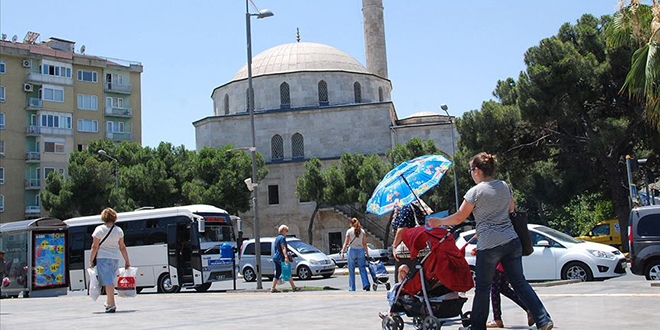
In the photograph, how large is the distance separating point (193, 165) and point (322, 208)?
→ 9.48 m

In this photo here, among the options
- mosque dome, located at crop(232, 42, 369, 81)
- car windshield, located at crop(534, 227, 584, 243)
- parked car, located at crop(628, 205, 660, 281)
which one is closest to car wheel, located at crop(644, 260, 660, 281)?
parked car, located at crop(628, 205, 660, 281)

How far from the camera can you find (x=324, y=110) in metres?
51.8

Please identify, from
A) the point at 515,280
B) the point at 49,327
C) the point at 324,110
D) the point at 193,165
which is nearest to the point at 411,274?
the point at 515,280

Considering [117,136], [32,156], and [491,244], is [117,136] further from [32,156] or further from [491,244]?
[491,244]

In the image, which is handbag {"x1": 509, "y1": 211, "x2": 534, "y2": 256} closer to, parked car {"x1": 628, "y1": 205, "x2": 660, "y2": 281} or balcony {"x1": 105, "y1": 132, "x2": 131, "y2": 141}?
parked car {"x1": 628, "y1": 205, "x2": 660, "y2": 281}

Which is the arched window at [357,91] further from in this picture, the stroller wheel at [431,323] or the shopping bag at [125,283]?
the stroller wheel at [431,323]

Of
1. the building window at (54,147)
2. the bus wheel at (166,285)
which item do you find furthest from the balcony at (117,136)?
the bus wheel at (166,285)

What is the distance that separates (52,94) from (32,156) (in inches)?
197

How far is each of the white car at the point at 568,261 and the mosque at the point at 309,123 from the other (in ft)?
108

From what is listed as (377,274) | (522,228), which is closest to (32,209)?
(377,274)

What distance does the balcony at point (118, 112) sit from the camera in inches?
2205

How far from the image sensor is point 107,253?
10070mm

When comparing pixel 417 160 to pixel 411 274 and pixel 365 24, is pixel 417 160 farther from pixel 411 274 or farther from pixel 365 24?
pixel 365 24

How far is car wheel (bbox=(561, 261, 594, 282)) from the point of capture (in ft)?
49.4
